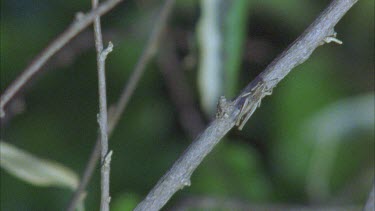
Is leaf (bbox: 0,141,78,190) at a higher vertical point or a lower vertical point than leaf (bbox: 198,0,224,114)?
lower

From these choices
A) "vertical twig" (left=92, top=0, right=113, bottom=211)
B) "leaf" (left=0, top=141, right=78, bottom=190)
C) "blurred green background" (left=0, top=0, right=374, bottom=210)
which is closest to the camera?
"vertical twig" (left=92, top=0, right=113, bottom=211)

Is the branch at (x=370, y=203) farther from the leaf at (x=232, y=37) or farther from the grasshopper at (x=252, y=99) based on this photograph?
the leaf at (x=232, y=37)

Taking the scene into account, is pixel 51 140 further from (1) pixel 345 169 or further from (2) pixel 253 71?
(1) pixel 345 169

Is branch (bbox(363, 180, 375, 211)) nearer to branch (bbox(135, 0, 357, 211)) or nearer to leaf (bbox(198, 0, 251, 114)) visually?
branch (bbox(135, 0, 357, 211))

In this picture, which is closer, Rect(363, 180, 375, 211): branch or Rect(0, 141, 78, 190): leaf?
Rect(363, 180, 375, 211): branch

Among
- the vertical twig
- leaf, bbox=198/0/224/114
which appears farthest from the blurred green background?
the vertical twig

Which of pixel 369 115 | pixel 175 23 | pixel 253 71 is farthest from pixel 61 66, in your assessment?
pixel 369 115

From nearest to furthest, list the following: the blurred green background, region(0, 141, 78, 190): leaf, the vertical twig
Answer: the vertical twig, region(0, 141, 78, 190): leaf, the blurred green background

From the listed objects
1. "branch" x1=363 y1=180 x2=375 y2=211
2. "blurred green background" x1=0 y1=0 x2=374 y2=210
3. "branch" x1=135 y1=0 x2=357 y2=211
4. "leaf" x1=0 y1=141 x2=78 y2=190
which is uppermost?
"blurred green background" x1=0 y1=0 x2=374 y2=210
